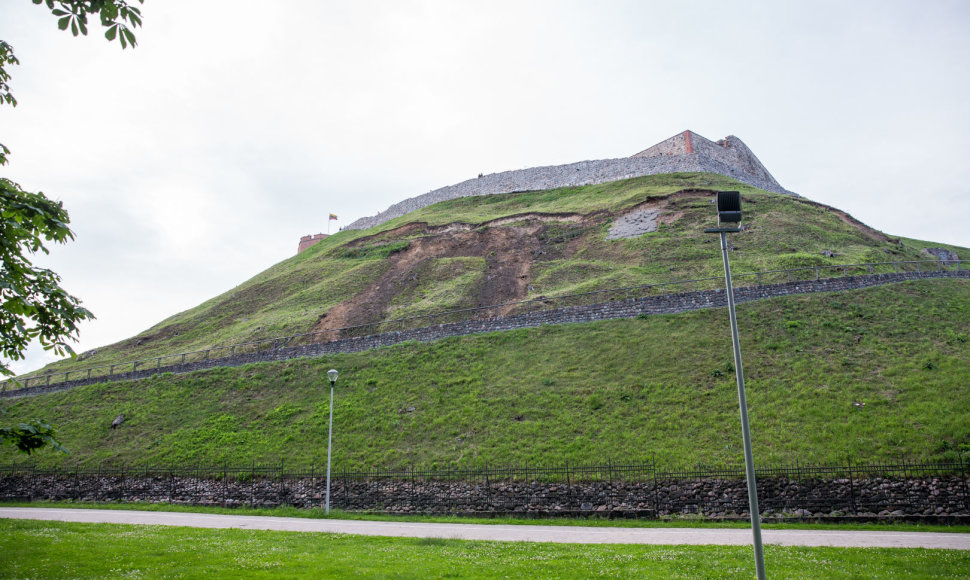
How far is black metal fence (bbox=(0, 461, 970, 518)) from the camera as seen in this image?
15.4 meters

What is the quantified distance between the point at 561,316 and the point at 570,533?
698 inches

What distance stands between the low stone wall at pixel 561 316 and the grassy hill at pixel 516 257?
4485 mm

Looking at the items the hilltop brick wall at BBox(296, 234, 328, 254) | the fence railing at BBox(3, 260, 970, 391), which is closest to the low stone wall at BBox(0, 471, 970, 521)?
the fence railing at BBox(3, 260, 970, 391)

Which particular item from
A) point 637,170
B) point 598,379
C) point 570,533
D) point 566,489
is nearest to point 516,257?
point 637,170

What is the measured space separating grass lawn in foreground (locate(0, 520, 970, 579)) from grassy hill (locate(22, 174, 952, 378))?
Result: 25.6m

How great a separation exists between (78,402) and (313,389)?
56.4ft

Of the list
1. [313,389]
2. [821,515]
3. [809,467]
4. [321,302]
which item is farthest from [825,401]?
[321,302]

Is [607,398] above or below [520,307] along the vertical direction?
below

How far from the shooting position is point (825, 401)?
20141 millimetres

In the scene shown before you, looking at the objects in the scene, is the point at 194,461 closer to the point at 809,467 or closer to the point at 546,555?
the point at 546,555

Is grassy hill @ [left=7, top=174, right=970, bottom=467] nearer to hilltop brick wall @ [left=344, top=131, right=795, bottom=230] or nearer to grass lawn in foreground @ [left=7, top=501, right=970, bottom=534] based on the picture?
grass lawn in foreground @ [left=7, top=501, right=970, bottom=534]

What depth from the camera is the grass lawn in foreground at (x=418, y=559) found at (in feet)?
30.8

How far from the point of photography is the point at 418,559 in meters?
10.9

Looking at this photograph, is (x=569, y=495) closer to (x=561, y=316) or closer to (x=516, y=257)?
(x=561, y=316)
